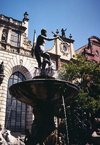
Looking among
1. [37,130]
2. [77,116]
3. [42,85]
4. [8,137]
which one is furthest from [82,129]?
[42,85]

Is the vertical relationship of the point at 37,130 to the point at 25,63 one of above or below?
below

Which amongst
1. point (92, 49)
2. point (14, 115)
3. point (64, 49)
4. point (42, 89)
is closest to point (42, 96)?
point (42, 89)

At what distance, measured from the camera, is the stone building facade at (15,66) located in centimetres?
1423

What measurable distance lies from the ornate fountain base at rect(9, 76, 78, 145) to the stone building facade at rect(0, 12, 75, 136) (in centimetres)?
833

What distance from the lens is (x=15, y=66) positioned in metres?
15.8

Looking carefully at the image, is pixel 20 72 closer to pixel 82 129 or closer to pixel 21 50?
pixel 21 50

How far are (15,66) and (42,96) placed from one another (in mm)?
10526

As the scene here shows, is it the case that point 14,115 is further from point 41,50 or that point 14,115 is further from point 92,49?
point 92,49

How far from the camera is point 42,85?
570 cm

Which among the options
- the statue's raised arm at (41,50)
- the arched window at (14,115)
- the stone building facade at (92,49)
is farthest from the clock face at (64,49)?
the statue's raised arm at (41,50)

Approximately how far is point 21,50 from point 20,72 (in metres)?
2.58

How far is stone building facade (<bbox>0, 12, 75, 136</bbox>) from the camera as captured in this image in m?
14.2

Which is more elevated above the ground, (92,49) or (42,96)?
(92,49)

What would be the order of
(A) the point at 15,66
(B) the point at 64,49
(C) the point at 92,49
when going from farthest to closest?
1. (C) the point at 92,49
2. (B) the point at 64,49
3. (A) the point at 15,66
